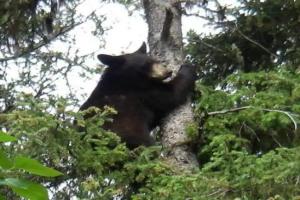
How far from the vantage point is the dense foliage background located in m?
3.59

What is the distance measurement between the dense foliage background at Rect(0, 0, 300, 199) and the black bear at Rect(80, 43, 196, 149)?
0.18 m

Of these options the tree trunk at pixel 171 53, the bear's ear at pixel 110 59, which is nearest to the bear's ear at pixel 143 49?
the bear's ear at pixel 110 59

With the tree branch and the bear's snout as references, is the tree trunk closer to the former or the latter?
the bear's snout

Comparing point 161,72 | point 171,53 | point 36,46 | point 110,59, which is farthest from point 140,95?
point 36,46

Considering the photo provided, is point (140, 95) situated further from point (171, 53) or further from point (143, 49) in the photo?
point (143, 49)

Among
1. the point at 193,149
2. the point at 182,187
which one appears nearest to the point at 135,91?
the point at 193,149

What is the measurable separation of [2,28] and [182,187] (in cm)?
486

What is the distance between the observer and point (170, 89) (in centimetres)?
574

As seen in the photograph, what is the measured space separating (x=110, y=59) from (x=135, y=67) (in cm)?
31

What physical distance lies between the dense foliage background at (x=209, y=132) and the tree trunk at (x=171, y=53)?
0.11m

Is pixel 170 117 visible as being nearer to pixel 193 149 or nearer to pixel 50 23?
pixel 193 149

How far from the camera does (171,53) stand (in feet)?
19.1

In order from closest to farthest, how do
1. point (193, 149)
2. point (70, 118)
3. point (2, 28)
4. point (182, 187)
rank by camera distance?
point (182, 187), point (70, 118), point (193, 149), point (2, 28)

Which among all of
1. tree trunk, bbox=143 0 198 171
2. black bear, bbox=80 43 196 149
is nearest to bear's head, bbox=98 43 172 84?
black bear, bbox=80 43 196 149
